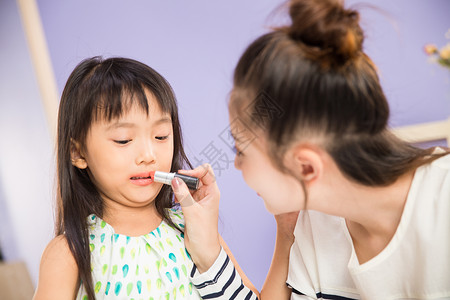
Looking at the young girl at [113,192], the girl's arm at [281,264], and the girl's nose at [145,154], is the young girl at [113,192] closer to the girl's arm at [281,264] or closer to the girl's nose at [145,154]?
the girl's nose at [145,154]

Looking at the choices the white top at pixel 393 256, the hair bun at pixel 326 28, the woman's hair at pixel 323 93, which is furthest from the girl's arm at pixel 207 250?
the hair bun at pixel 326 28

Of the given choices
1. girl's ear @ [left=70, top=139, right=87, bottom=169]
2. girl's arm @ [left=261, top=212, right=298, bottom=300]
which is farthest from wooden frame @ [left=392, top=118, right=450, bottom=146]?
girl's ear @ [left=70, top=139, right=87, bottom=169]

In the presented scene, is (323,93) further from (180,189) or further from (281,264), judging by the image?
(281,264)

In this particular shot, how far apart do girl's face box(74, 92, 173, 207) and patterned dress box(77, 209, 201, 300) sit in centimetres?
8

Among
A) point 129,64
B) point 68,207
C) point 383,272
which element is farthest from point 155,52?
point 383,272

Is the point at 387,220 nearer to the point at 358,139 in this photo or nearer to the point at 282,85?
the point at 358,139

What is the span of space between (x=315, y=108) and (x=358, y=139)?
0.29 feet

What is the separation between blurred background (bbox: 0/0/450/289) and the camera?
157 centimetres

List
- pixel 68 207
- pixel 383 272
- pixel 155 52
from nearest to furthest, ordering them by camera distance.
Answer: pixel 383 272 → pixel 68 207 → pixel 155 52

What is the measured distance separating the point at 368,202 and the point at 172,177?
0.36 m

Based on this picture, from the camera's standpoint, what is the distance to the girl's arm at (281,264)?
3.20 ft

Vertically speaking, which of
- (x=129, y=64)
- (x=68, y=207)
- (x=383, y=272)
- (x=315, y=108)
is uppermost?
(x=129, y=64)

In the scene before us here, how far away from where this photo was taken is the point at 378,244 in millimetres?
833

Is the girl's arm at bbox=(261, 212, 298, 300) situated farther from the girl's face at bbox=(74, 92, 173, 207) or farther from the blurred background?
the blurred background
